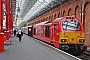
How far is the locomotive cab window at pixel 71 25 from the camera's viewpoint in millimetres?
20006

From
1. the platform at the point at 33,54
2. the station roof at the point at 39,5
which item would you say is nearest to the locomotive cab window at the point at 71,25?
the platform at the point at 33,54

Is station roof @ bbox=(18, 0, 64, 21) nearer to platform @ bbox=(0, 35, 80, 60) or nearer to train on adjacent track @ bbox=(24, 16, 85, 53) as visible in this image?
train on adjacent track @ bbox=(24, 16, 85, 53)

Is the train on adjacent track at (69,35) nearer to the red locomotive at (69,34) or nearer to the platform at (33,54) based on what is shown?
the red locomotive at (69,34)

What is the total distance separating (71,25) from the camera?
20.2 meters

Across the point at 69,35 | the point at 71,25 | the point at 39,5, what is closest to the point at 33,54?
the point at 69,35

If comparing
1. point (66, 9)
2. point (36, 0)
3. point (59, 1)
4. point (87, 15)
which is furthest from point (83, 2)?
point (36, 0)

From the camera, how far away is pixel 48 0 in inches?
2073

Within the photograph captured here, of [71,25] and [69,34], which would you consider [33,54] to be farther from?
[71,25]

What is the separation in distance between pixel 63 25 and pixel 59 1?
84.3 feet

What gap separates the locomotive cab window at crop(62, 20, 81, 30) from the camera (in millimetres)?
20006

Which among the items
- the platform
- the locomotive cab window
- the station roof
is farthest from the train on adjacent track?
the station roof

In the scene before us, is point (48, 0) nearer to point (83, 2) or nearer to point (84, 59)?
point (83, 2)

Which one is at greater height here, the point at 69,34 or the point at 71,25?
the point at 71,25

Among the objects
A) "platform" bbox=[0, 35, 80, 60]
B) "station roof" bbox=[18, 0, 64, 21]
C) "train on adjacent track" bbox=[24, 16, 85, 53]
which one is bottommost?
"platform" bbox=[0, 35, 80, 60]
